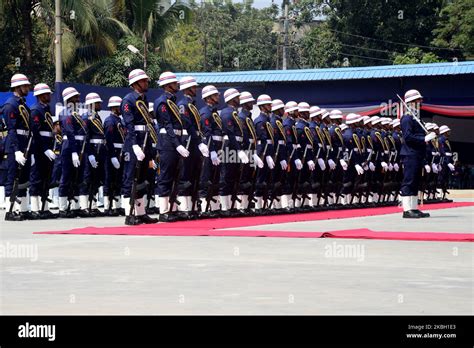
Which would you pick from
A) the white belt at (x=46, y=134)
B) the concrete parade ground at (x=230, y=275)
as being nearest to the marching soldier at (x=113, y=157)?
the white belt at (x=46, y=134)

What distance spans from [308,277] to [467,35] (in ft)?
136

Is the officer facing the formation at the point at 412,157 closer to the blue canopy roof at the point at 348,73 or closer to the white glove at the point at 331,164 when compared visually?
the white glove at the point at 331,164

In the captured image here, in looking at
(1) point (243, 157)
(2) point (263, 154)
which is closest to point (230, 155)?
(1) point (243, 157)

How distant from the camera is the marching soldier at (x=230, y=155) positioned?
20.7 m

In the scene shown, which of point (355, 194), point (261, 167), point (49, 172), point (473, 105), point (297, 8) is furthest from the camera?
point (297, 8)

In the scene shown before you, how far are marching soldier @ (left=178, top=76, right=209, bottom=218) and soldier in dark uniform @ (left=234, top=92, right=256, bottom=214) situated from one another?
203 centimetres

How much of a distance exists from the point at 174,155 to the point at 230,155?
261 centimetres

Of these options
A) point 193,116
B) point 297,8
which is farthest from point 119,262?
Result: point 297,8

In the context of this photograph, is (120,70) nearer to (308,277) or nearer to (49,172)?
(49,172)

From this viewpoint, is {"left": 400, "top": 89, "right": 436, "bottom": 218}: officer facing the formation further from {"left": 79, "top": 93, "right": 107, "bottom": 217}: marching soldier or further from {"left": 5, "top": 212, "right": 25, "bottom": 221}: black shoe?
{"left": 5, "top": 212, "right": 25, "bottom": 221}: black shoe

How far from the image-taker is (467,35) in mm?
50312

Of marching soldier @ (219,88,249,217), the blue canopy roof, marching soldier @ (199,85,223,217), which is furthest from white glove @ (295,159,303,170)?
the blue canopy roof

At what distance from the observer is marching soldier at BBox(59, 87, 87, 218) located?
2084 cm

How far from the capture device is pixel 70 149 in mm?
20969
